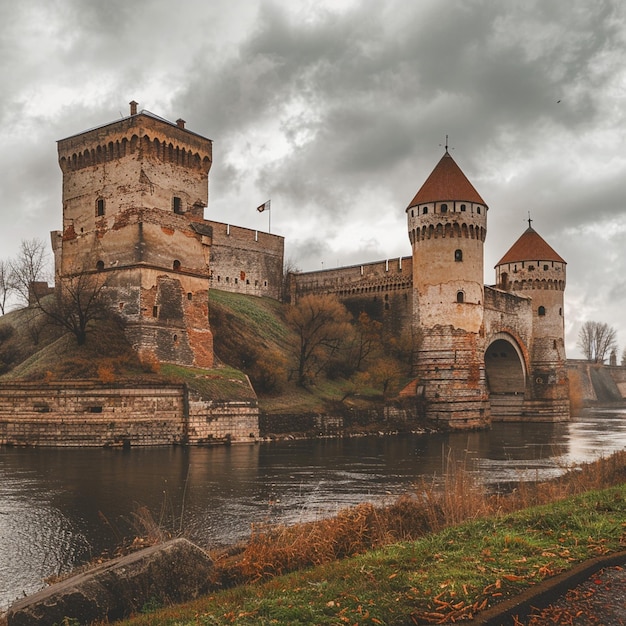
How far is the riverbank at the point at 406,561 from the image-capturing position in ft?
19.8

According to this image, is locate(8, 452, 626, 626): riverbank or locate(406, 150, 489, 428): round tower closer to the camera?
locate(8, 452, 626, 626): riverbank

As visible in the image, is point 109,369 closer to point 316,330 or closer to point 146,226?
point 146,226

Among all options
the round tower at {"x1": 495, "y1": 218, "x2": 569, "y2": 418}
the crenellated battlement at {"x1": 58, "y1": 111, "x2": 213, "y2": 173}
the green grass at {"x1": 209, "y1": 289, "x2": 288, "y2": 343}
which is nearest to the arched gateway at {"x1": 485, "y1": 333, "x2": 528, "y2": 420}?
the round tower at {"x1": 495, "y1": 218, "x2": 569, "y2": 418}

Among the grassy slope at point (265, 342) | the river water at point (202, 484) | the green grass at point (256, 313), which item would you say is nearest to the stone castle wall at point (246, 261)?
the green grass at point (256, 313)

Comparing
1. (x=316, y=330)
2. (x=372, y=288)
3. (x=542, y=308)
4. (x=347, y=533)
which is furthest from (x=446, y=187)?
(x=347, y=533)

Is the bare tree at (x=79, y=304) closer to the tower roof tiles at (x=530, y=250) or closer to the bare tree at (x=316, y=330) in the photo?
the bare tree at (x=316, y=330)

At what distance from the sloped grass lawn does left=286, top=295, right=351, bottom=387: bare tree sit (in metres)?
32.6

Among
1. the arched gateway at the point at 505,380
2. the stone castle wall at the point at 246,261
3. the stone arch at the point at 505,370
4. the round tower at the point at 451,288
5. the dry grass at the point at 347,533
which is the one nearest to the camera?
the dry grass at the point at 347,533

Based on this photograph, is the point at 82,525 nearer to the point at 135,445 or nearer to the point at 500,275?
the point at 135,445

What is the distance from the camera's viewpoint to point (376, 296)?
171 feet

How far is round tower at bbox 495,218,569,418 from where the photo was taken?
5500 centimetres

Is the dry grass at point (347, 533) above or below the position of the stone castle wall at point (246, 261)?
below

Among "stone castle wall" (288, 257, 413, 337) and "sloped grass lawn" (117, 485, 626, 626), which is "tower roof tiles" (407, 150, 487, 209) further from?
"sloped grass lawn" (117, 485, 626, 626)

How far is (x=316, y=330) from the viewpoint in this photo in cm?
4403
